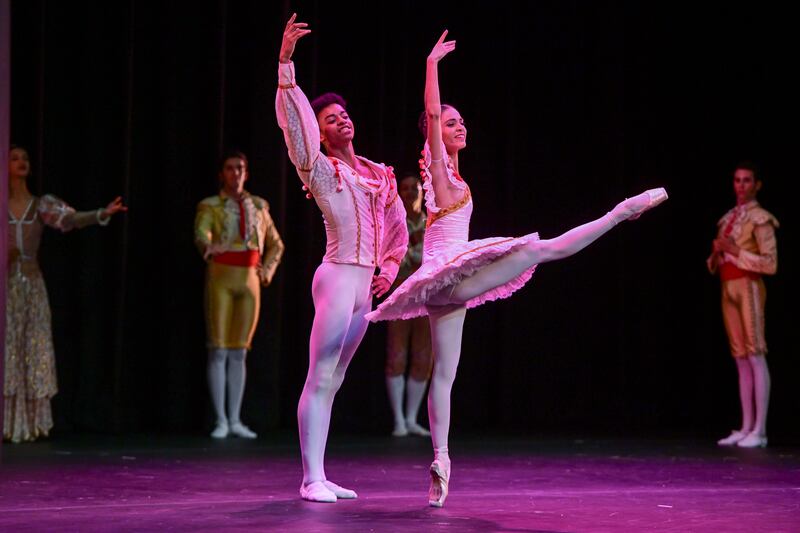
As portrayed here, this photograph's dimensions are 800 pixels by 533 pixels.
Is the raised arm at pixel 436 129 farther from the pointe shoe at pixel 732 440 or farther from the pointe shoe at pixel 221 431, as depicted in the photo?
the pointe shoe at pixel 732 440

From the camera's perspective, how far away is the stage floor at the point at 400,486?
359cm

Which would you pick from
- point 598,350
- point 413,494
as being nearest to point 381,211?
point 413,494

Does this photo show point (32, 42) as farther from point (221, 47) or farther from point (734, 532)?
point (734, 532)

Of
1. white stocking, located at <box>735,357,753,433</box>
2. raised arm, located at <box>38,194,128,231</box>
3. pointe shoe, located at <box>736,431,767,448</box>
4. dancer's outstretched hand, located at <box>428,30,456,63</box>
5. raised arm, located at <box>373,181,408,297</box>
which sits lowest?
pointe shoe, located at <box>736,431,767,448</box>

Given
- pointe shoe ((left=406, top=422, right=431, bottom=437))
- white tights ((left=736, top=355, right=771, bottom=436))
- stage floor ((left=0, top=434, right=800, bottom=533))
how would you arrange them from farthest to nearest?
pointe shoe ((left=406, top=422, right=431, bottom=437)) < white tights ((left=736, top=355, right=771, bottom=436)) < stage floor ((left=0, top=434, right=800, bottom=533))

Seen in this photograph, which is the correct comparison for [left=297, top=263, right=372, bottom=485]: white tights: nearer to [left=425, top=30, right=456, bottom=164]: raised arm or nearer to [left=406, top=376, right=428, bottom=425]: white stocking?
[left=425, top=30, right=456, bottom=164]: raised arm

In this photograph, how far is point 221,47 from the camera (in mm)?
7152

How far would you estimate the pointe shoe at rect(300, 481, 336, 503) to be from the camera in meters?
4.01

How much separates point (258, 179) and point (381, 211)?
10.8 feet

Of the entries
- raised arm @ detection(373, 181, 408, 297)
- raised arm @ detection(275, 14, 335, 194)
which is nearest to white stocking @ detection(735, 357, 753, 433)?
raised arm @ detection(373, 181, 408, 297)

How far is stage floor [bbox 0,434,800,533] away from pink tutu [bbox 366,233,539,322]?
2.26ft

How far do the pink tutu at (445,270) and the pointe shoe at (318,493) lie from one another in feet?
2.04

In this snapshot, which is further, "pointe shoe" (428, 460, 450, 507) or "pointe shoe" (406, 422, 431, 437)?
"pointe shoe" (406, 422, 431, 437)

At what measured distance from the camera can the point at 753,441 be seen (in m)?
6.52
